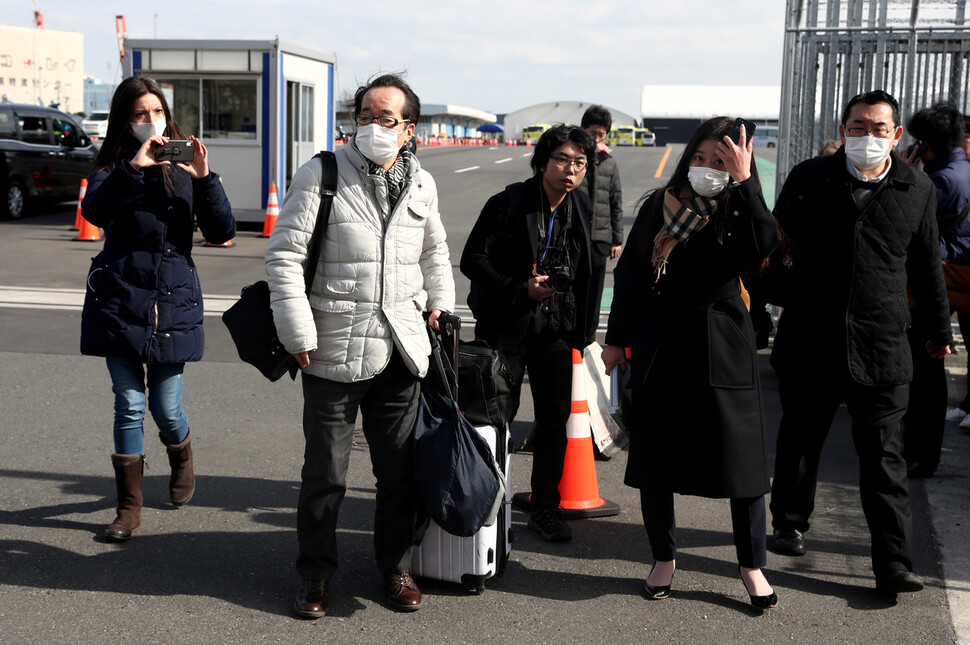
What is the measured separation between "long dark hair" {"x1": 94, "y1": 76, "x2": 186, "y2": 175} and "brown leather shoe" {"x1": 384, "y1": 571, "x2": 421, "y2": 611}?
1.97 meters

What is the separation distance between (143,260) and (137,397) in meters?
0.58

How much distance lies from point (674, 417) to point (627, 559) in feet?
2.70

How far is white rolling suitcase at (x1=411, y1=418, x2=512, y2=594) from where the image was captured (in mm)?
4047

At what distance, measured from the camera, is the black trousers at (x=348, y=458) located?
3.86m

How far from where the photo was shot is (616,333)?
4.19 m

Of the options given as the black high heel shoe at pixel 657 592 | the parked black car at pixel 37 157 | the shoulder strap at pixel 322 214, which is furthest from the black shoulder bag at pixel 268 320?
the parked black car at pixel 37 157

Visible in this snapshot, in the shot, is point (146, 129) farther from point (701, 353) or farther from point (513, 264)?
point (701, 353)

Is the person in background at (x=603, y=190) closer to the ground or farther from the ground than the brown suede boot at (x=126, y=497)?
farther from the ground

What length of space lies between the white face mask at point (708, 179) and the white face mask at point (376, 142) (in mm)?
1068

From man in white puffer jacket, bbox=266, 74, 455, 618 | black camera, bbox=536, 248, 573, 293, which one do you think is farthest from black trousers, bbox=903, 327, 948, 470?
man in white puffer jacket, bbox=266, 74, 455, 618

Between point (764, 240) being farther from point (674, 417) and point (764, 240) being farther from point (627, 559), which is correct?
point (627, 559)

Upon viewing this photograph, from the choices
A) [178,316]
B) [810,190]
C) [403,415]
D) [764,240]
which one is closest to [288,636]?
[403,415]

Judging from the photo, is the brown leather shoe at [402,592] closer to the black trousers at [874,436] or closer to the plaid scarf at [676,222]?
the plaid scarf at [676,222]

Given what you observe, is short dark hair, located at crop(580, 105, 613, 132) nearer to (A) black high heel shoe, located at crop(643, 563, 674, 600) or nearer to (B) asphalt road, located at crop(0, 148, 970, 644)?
(B) asphalt road, located at crop(0, 148, 970, 644)
